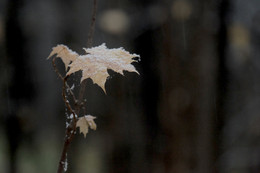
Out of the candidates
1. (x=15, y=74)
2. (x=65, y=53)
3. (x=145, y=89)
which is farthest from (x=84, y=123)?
(x=15, y=74)

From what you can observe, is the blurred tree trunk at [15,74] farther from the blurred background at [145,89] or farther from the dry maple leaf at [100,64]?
the dry maple leaf at [100,64]

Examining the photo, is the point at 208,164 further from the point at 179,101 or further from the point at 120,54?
the point at 120,54

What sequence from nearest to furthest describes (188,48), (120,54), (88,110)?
(120,54)
(88,110)
(188,48)

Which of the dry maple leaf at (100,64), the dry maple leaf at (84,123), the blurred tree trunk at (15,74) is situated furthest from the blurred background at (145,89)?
the dry maple leaf at (100,64)

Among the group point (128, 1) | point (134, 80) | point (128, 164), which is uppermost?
point (128, 1)

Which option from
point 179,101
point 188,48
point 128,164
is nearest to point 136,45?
point 188,48

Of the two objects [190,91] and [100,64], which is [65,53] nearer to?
[100,64]
